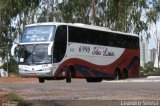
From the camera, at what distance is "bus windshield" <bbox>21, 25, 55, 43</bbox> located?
28953 mm

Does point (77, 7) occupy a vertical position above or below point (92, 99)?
above

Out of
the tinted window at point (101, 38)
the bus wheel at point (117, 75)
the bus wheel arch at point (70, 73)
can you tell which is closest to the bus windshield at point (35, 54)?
the bus wheel arch at point (70, 73)

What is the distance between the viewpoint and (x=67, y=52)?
29.8 metres

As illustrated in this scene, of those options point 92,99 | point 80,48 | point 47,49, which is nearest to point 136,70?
point 80,48

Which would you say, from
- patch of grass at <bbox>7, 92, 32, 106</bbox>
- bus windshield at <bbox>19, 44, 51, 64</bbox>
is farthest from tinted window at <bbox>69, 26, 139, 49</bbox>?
patch of grass at <bbox>7, 92, 32, 106</bbox>

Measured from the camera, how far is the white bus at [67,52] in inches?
1146

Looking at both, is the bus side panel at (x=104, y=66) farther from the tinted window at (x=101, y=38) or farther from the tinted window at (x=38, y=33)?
the tinted window at (x=38, y=33)

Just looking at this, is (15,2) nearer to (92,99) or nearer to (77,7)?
(77,7)

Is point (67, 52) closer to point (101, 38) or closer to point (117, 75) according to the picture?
point (101, 38)

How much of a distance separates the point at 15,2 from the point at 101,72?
54.6 ft

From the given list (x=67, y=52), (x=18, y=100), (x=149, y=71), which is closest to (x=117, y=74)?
(x=67, y=52)

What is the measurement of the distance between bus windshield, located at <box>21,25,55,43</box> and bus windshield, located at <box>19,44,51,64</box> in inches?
16.7

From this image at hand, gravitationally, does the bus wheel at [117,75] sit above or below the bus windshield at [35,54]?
below

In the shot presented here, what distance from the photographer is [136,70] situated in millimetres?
38312
